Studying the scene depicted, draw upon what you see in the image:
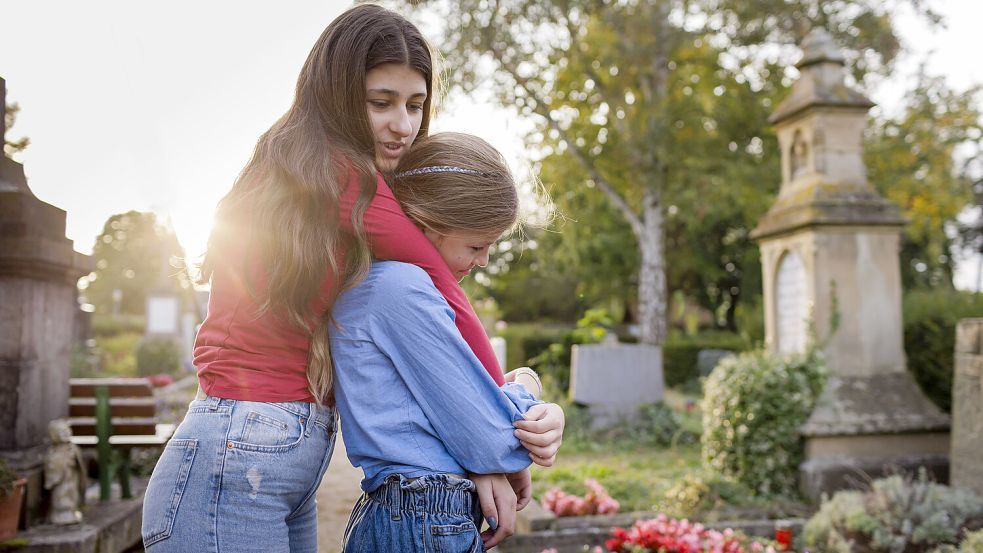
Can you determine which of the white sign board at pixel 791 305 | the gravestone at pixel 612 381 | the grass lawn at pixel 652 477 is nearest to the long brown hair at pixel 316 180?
the grass lawn at pixel 652 477

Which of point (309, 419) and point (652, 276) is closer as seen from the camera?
point (309, 419)

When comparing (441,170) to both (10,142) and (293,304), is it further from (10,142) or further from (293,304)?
(10,142)

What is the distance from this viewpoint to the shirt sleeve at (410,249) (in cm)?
154

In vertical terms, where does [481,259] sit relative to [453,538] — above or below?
above

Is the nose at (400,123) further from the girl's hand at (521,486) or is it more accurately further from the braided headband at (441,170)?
the girl's hand at (521,486)

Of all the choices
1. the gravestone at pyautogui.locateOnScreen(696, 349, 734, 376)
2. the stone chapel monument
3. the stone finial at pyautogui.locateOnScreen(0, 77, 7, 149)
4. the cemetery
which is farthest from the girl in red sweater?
the gravestone at pyautogui.locateOnScreen(696, 349, 734, 376)

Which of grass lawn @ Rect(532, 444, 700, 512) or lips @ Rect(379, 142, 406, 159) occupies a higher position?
lips @ Rect(379, 142, 406, 159)

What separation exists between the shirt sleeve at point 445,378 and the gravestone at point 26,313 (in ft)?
11.0

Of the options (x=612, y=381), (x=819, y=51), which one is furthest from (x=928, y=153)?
(x=819, y=51)

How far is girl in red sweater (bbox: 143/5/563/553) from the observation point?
1.43 meters

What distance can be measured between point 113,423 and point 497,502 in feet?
14.7

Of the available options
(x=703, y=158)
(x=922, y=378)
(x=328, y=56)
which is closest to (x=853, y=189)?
(x=922, y=378)

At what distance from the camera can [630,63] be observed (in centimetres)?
1262

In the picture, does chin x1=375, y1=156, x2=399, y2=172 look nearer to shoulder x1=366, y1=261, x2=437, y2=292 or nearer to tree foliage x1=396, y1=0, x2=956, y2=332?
shoulder x1=366, y1=261, x2=437, y2=292
